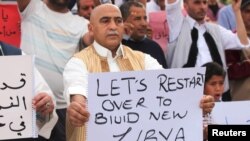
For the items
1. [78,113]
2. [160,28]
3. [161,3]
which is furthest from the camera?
[161,3]

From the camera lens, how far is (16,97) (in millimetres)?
3740

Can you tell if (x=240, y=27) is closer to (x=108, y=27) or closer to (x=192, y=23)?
(x=192, y=23)

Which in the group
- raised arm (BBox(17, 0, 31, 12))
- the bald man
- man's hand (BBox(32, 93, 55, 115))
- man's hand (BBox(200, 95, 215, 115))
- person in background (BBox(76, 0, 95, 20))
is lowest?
man's hand (BBox(200, 95, 215, 115))

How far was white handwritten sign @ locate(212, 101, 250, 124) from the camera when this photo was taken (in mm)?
4746

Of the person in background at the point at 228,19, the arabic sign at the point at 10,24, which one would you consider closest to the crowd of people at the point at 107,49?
the arabic sign at the point at 10,24

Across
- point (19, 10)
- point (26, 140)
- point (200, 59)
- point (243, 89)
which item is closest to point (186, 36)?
point (200, 59)

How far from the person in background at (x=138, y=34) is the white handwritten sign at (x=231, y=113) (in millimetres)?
1100

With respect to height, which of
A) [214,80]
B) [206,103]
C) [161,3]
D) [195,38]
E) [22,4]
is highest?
[22,4]

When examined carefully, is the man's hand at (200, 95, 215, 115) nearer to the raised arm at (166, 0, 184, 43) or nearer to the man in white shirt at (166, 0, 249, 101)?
the man in white shirt at (166, 0, 249, 101)

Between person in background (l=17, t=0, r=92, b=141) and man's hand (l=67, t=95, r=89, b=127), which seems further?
person in background (l=17, t=0, r=92, b=141)

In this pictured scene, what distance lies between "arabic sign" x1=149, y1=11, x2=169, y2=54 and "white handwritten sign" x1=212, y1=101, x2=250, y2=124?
5.43ft

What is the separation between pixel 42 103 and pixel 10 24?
1.46 metres

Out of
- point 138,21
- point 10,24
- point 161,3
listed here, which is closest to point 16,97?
point 10,24

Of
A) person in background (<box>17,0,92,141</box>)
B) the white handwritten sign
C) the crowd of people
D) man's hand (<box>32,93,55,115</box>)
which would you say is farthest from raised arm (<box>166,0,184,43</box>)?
man's hand (<box>32,93,55,115</box>)
